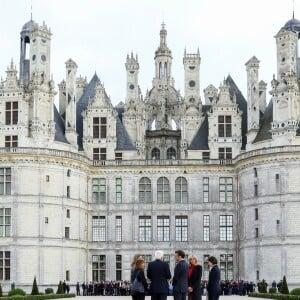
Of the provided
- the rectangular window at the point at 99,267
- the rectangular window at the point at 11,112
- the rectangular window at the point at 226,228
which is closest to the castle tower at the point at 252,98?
the rectangular window at the point at 226,228

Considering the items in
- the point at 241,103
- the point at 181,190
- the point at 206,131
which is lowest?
the point at 181,190

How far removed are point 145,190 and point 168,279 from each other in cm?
4852

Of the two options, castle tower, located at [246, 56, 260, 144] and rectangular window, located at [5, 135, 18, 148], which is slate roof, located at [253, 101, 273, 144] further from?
rectangular window, located at [5, 135, 18, 148]

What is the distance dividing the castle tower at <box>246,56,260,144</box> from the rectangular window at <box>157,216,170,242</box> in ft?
31.3

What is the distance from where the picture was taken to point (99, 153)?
2798 inches

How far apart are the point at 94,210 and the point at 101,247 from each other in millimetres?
3098

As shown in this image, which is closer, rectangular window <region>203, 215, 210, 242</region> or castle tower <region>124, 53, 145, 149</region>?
rectangular window <region>203, 215, 210, 242</region>

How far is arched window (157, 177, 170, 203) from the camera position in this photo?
70188 mm

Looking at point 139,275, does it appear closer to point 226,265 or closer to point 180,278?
point 180,278

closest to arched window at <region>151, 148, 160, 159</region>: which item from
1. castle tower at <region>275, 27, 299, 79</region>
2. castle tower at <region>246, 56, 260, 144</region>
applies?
castle tower at <region>246, 56, 260, 144</region>

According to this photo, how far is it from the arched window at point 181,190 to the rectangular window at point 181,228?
4.88ft

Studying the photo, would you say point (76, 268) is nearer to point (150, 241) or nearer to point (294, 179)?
point (150, 241)

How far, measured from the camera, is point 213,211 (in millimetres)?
69750

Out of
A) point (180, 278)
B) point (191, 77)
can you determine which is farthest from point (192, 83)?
point (180, 278)
